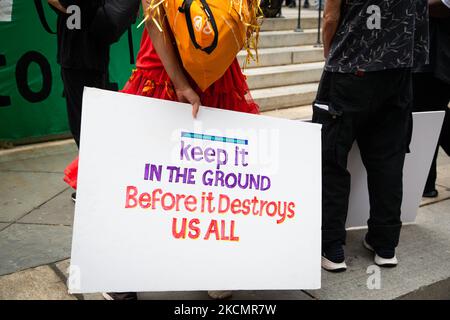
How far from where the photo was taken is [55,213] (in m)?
3.68

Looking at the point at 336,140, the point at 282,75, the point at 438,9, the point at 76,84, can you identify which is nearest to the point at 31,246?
the point at 76,84

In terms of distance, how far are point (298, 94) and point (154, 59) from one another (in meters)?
4.40

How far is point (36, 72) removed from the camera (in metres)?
4.94

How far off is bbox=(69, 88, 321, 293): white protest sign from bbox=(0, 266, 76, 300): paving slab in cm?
54

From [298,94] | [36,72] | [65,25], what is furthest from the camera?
[298,94]

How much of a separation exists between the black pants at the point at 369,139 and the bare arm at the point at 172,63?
2.85 ft

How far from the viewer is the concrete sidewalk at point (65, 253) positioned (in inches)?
109

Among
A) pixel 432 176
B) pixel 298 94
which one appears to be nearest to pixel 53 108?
pixel 298 94

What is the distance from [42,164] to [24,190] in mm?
618

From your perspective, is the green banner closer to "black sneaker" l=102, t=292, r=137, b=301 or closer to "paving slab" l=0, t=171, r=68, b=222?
"paving slab" l=0, t=171, r=68, b=222

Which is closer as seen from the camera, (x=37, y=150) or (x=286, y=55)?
(x=37, y=150)

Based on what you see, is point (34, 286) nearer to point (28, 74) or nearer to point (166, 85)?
point (166, 85)

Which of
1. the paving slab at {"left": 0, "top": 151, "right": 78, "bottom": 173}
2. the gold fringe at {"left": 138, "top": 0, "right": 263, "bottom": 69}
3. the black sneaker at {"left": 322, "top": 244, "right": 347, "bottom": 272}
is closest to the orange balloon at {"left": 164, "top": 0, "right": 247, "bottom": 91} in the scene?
the gold fringe at {"left": 138, "top": 0, "right": 263, "bottom": 69}
